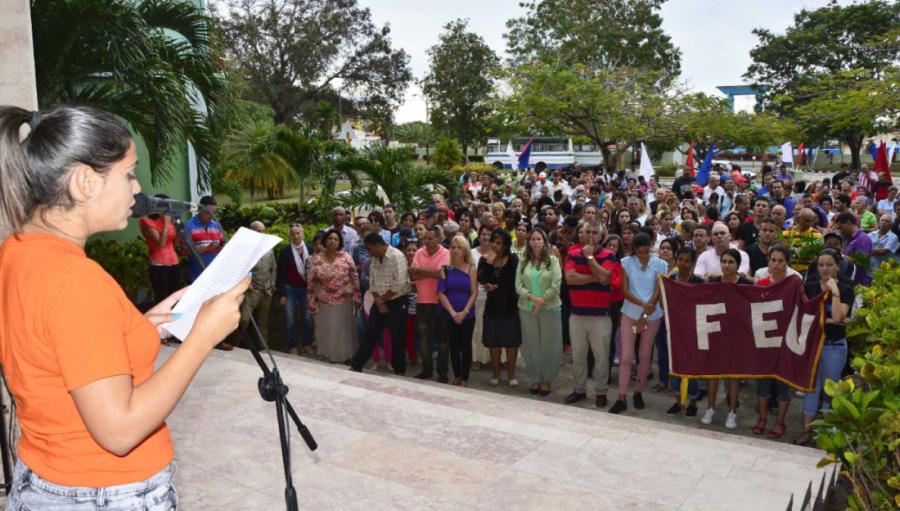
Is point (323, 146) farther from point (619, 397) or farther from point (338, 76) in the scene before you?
point (338, 76)

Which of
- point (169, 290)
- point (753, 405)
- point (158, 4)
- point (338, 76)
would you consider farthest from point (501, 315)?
point (338, 76)

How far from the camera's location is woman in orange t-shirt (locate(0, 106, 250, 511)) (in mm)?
1601

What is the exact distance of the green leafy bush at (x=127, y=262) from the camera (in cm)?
948

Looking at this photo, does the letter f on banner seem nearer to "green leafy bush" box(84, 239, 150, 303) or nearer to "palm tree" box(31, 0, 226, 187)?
"palm tree" box(31, 0, 226, 187)

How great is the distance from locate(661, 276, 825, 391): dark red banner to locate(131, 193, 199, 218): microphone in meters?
5.69

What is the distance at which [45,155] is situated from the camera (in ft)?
5.48

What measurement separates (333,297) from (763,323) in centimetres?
479

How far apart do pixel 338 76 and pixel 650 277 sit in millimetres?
36191

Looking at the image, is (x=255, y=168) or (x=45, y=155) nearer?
(x=45, y=155)

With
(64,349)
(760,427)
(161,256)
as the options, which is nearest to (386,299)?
(161,256)

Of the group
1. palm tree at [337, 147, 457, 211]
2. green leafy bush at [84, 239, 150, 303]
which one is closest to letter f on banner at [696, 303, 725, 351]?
green leafy bush at [84, 239, 150, 303]

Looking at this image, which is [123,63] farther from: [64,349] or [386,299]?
[64,349]

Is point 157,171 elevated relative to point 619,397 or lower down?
elevated

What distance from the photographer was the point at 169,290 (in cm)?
926
